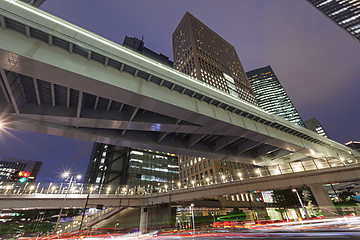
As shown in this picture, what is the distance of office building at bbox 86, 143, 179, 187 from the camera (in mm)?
72175

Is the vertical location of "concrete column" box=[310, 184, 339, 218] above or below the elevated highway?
below

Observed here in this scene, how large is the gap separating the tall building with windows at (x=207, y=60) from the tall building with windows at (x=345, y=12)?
162 feet

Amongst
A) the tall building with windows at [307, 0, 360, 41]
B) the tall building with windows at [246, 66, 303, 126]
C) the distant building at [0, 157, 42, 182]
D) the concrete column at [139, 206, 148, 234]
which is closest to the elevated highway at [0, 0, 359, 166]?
the concrete column at [139, 206, 148, 234]

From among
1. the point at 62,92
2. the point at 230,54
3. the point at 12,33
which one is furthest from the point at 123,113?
the point at 230,54

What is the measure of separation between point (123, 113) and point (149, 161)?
68553 millimetres

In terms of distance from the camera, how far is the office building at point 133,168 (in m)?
72.2

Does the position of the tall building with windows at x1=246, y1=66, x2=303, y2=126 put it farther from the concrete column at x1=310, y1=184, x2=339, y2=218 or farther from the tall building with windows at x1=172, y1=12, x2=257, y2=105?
the concrete column at x1=310, y1=184, x2=339, y2=218

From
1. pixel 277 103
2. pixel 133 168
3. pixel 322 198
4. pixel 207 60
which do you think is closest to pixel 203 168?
pixel 133 168

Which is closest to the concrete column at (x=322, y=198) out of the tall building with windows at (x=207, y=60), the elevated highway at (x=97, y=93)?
the elevated highway at (x=97, y=93)

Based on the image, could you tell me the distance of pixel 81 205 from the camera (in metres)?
27.1

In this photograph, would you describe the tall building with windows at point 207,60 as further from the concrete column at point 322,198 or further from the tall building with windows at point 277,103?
the tall building with windows at point 277,103

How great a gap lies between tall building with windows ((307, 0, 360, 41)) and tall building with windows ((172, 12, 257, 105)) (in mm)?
49270

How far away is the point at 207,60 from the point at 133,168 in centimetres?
6437

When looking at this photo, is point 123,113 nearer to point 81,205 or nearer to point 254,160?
point 81,205
